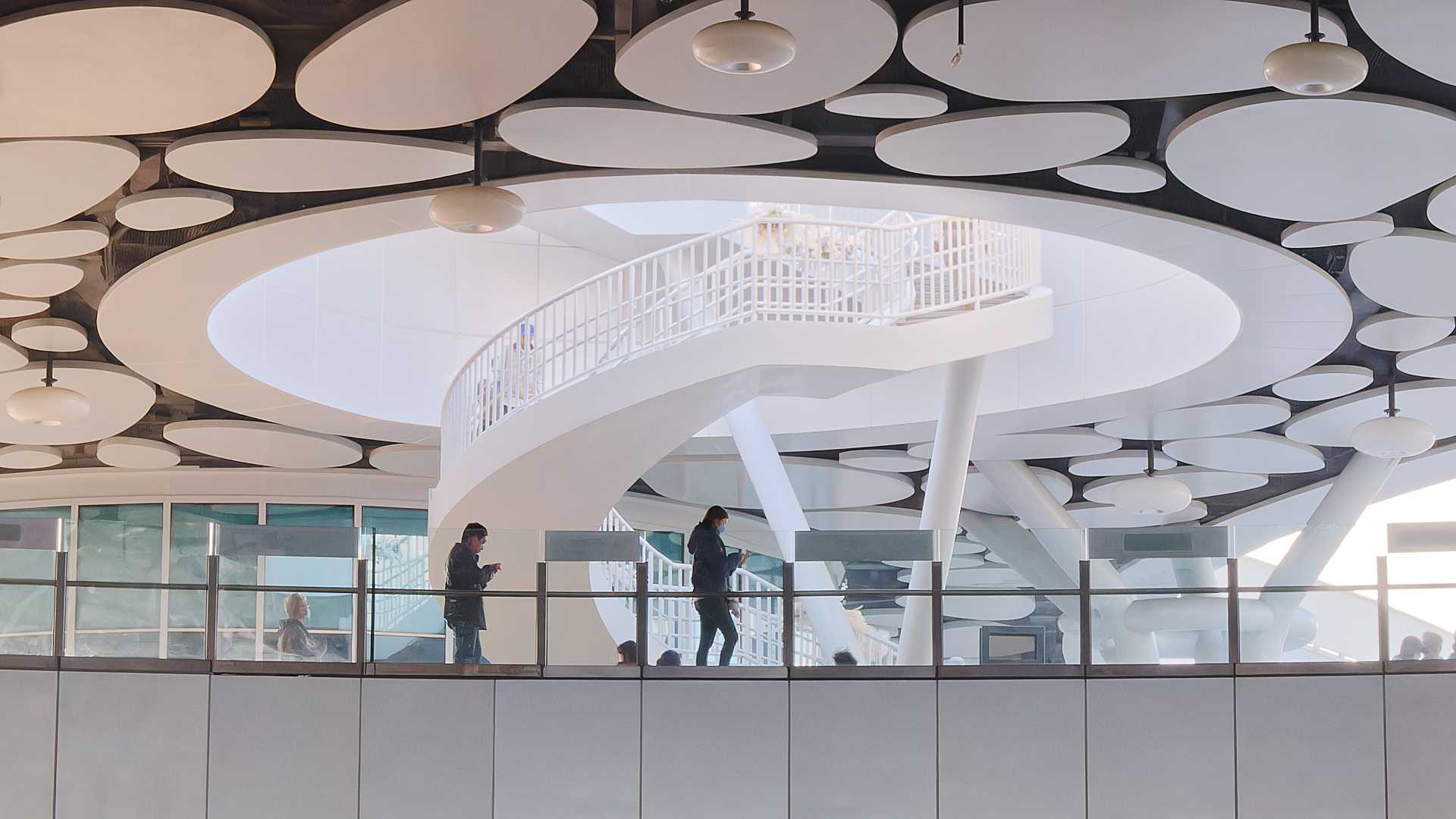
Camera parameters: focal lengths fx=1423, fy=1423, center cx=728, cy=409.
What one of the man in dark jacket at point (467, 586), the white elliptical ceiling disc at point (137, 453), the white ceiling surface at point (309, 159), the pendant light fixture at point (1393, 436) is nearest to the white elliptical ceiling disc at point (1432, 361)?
the pendant light fixture at point (1393, 436)

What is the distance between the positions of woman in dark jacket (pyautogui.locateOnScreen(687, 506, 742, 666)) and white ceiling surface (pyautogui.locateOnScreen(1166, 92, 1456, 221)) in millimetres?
4290

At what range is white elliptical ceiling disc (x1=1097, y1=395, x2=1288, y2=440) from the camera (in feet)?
52.7

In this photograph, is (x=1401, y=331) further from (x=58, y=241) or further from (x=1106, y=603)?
(x=58, y=241)

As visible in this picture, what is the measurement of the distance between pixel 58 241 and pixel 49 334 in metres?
3.42

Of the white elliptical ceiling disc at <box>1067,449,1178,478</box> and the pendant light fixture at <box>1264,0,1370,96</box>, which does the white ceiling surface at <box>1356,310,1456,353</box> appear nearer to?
the white elliptical ceiling disc at <box>1067,449,1178,478</box>

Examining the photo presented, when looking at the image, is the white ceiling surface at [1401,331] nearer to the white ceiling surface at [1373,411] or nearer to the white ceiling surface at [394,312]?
the white ceiling surface at [1373,411]

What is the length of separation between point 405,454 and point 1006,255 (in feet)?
30.7

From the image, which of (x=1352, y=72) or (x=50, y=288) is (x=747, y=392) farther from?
(x=1352, y=72)

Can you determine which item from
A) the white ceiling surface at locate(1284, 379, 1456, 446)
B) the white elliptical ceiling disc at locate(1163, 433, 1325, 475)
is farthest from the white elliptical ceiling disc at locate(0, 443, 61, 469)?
the white ceiling surface at locate(1284, 379, 1456, 446)

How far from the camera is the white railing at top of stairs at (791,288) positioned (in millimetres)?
13281

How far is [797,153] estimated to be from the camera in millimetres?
8617

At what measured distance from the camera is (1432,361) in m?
14.1

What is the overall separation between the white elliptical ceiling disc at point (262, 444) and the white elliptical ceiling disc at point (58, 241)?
7.00 m

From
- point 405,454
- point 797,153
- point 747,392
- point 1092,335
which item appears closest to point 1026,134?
point 797,153
